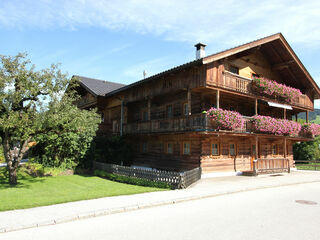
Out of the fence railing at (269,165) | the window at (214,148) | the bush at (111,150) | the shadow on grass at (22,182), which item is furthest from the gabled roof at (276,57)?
the shadow on grass at (22,182)

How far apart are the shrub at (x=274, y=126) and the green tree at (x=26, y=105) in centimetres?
1241

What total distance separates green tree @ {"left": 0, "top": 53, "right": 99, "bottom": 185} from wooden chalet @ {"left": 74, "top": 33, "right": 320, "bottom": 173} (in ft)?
25.4

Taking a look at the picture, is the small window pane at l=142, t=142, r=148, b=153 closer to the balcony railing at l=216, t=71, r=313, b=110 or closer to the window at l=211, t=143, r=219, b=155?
the window at l=211, t=143, r=219, b=155

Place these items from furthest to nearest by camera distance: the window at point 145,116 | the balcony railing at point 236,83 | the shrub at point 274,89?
the window at point 145,116 → the shrub at point 274,89 → the balcony railing at point 236,83

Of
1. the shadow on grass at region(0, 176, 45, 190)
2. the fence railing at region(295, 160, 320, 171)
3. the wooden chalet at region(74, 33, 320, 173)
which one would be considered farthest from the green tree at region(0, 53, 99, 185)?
the fence railing at region(295, 160, 320, 171)

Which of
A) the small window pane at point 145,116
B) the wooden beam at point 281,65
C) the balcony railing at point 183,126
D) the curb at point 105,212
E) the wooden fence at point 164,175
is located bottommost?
the curb at point 105,212

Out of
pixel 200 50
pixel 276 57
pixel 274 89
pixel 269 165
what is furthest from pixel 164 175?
pixel 276 57

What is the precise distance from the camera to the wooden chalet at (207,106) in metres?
18.2

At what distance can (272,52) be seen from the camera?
2383 centimetres

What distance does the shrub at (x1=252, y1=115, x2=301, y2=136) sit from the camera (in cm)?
1925

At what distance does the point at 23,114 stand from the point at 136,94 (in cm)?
1143

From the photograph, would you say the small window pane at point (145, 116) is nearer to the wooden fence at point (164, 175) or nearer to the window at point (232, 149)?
the wooden fence at point (164, 175)

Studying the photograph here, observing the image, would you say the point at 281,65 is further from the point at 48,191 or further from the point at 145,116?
the point at 48,191

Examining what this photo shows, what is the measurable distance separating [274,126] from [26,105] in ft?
56.1
